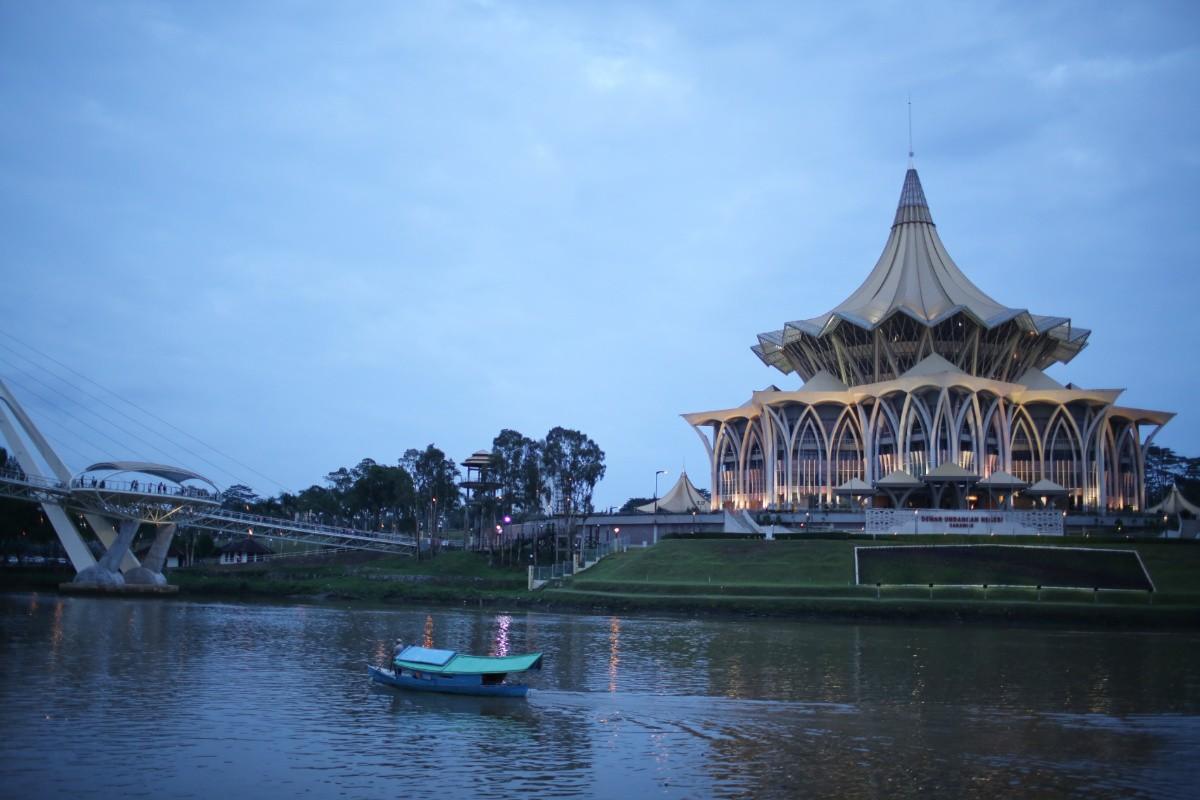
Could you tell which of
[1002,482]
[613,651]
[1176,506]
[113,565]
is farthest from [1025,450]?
[113,565]

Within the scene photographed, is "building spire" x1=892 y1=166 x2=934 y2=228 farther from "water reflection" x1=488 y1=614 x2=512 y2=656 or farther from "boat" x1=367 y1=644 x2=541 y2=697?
"boat" x1=367 y1=644 x2=541 y2=697

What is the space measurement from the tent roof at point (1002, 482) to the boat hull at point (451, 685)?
2352 inches

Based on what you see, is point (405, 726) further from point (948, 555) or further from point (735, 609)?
point (948, 555)

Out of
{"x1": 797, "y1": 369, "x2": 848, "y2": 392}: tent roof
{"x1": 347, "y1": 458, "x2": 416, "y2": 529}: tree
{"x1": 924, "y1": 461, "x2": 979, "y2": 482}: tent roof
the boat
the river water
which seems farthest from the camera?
{"x1": 347, "y1": 458, "x2": 416, "y2": 529}: tree

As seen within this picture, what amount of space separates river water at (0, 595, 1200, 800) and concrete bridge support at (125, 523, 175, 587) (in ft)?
92.5

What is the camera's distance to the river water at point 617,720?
17016 mm

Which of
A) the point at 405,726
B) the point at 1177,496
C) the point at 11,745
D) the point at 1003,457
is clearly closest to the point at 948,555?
the point at 1003,457

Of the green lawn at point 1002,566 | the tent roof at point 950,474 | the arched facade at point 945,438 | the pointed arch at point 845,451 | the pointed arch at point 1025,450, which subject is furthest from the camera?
the pointed arch at point 845,451

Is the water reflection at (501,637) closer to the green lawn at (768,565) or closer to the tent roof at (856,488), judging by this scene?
the green lawn at (768,565)

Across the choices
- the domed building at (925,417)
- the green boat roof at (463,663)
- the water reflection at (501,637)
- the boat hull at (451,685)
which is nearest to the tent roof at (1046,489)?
the domed building at (925,417)

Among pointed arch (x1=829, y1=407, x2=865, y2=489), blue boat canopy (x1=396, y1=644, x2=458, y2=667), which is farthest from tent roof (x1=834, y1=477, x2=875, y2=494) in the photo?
blue boat canopy (x1=396, y1=644, x2=458, y2=667)

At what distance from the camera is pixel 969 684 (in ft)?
91.5

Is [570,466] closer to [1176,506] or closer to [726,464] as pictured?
[726,464]

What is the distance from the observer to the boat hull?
24891mm
